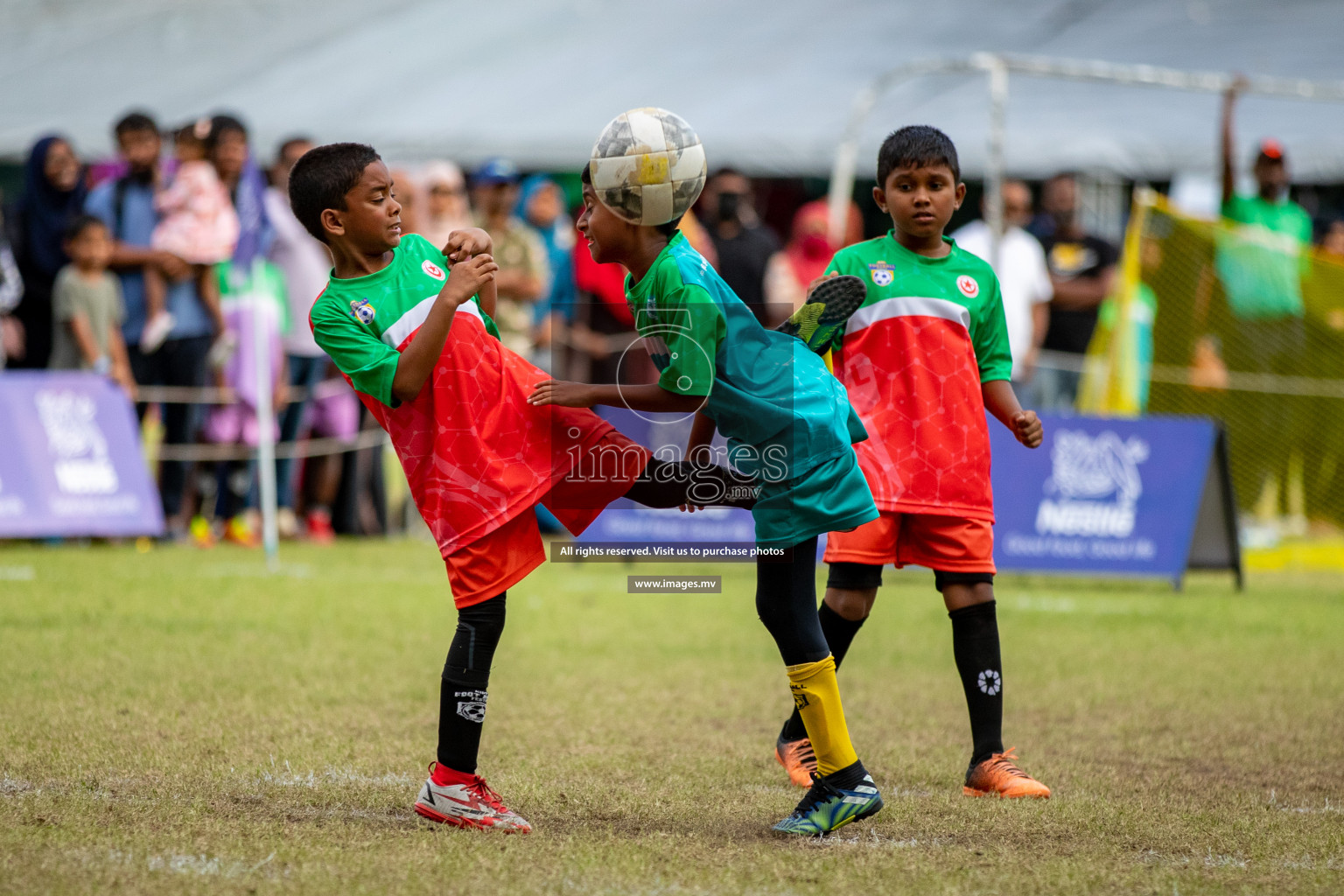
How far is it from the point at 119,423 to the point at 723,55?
1052cm

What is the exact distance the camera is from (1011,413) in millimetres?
4934

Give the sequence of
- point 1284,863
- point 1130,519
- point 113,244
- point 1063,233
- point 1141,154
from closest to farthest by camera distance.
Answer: point 1284,863 < point 1130,519 < point 113,244 < point 1063,233 < point 1141,154

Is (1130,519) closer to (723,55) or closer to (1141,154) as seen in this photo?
(1141,154)

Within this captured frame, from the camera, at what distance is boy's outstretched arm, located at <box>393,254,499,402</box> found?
4008 mm

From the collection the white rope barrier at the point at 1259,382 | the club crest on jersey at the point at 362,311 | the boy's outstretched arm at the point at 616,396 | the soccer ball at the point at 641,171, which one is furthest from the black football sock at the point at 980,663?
the white rope barrier at the point at 1259,382

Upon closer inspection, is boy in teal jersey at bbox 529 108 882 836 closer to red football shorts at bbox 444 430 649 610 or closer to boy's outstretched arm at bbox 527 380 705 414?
boy's outstretched arm at bbox 527 380 705 414

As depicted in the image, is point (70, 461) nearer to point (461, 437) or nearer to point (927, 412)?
point (461, 437)

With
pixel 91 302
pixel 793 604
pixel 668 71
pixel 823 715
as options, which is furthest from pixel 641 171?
pixel 668 71

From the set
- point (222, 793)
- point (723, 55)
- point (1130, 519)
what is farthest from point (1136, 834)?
point (723, 55)

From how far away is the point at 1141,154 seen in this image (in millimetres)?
17609

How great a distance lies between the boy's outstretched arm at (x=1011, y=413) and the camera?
4824mm

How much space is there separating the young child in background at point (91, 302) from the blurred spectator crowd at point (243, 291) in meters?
0.01

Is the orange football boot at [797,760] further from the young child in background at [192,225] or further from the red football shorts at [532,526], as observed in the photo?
the young child in background at [192,225]

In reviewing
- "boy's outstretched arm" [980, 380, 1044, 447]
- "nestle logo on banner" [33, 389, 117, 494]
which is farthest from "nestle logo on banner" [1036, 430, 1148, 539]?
"nestle logo on banner" [33, 389, 117, 494]
